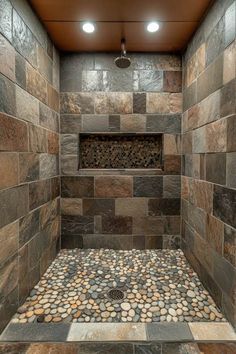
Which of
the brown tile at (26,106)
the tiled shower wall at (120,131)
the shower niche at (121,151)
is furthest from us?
the shower niche at (121,151)

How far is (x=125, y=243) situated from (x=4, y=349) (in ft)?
4.82

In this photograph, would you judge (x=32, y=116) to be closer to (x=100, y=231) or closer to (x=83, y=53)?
(x=83, y=53)

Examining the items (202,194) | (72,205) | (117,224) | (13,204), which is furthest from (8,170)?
(202,194)

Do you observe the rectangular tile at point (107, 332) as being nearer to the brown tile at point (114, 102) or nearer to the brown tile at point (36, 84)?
the brown tile at point (36, 84)

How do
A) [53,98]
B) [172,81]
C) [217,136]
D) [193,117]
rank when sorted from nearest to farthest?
[217,136]
[193,117]
[53,98]
[172,81]

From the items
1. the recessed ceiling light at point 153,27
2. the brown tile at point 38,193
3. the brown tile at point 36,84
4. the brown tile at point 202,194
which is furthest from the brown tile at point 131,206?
the recessed ceiling light at point 153,27

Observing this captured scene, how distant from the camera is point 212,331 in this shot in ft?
4.32

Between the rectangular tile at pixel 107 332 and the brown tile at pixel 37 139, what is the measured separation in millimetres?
1323

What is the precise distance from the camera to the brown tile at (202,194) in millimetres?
1688

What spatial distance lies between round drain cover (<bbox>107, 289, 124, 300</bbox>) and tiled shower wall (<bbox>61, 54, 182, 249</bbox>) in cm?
76

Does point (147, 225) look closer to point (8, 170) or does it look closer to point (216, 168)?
point (216, 168)

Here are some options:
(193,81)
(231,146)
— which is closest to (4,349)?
(231,146)

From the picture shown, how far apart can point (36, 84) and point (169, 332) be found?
207 centimetres

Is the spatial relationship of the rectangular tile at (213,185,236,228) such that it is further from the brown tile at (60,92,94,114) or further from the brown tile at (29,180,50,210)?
the brown tile at (60,92,94,114)
